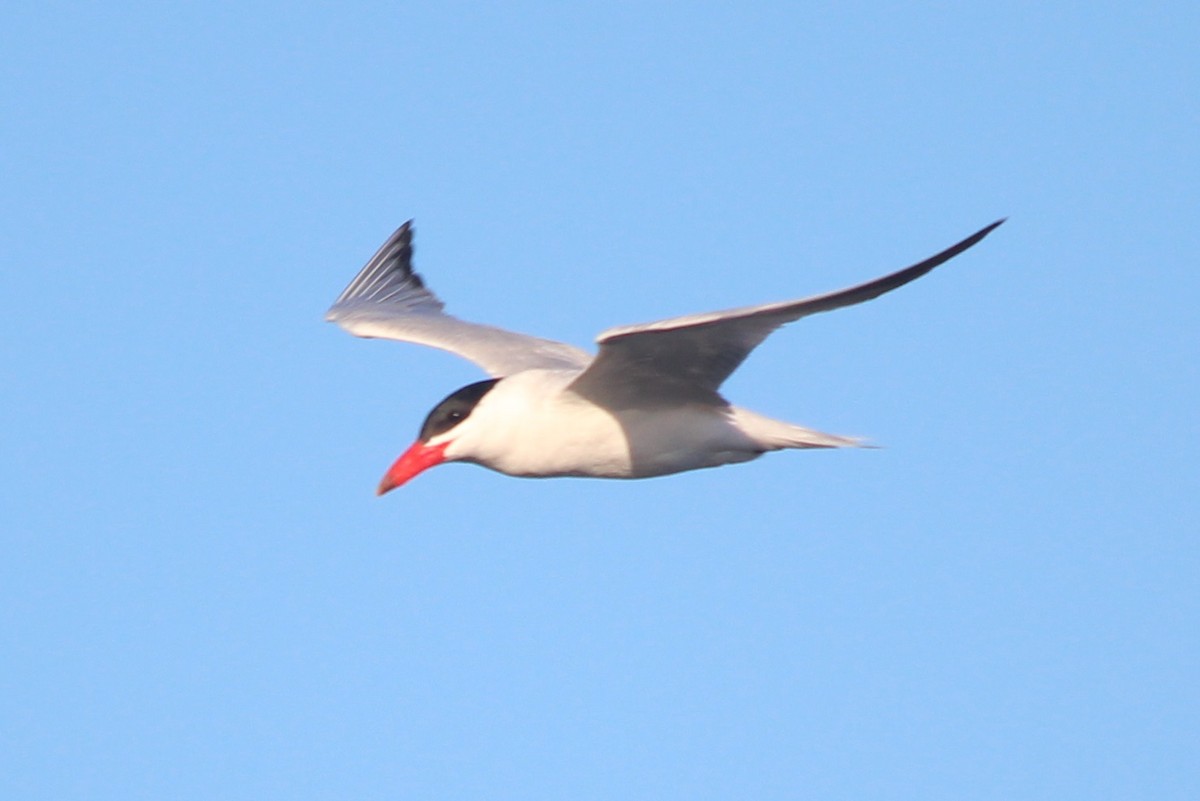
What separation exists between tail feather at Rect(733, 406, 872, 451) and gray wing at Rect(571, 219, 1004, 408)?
0.81 feet

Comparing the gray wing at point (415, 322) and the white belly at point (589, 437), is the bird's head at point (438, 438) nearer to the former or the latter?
the white belly at point (589, 437)

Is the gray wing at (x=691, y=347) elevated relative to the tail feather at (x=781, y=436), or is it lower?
elevated

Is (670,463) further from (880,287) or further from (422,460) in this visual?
(880,287)

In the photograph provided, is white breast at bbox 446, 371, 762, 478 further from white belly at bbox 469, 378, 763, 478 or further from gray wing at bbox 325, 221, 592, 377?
gray wing at bbox 325, 221, 592, 377

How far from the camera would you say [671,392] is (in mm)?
8812

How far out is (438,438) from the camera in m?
8.92

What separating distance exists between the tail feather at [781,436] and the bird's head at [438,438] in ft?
4.74

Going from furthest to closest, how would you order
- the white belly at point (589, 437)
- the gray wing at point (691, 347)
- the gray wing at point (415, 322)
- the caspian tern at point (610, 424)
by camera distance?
the gray wing at point (415, 322) → the white belly at point (589, 437) → the caspian tern at point (610, 424) → the gray wing at point (691, 347)

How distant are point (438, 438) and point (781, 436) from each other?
1.91m

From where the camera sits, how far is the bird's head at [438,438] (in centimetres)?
888

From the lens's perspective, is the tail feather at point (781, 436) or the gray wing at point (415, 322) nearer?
the tail feather at point (781, 436)

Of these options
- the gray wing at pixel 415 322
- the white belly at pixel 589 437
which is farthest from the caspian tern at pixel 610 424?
the gray wing at pixel 415 322

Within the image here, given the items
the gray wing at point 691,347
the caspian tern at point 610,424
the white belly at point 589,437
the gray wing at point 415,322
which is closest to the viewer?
the gray wing at point 691,347

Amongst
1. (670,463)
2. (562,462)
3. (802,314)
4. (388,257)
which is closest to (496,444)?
(562,462)
